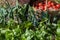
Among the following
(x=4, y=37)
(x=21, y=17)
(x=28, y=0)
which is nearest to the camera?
(x=4, y=37)

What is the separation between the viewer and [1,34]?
1243 millimetres

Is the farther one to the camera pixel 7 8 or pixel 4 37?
pixel 7 8

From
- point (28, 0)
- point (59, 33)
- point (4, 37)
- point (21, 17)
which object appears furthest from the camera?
point (28, 0)

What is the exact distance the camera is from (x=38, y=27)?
50.1 inches

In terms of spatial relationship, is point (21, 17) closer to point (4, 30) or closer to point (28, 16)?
point (28, 16)

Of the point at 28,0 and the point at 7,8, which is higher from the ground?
the point at 7,8

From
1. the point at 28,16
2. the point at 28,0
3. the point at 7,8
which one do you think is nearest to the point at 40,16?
the point at 28,16

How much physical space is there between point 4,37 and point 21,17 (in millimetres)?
190

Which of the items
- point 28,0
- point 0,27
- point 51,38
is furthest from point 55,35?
point 28,0

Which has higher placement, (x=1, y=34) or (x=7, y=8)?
(x=7, y=8)

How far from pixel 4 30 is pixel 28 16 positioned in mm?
176

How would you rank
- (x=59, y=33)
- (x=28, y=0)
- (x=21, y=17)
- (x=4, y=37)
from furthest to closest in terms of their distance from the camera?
(x=28, y=0)
(x=21, y=17)
(x=4, y=37)
(x=59, y=33)

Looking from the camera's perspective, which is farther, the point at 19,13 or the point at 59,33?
the point at 19,13

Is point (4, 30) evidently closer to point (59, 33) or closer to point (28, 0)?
point (59, 33)
